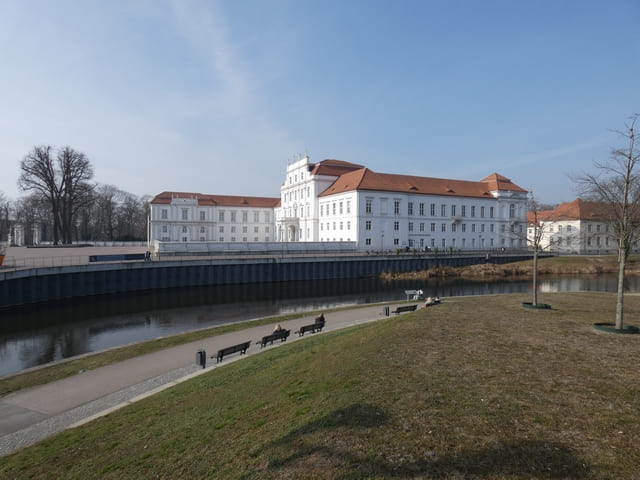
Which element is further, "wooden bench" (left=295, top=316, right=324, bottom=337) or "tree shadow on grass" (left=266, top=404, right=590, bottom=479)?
"wooden bench" (left=295, top=316, right=324, bottom=337)

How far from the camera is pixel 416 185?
6662cm

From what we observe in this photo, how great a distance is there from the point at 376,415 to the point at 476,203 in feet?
230

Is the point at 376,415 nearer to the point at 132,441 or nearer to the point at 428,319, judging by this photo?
the point at 132,441

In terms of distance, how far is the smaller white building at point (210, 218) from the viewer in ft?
266

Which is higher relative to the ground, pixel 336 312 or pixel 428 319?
pixel 428 319

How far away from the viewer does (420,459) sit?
4.78m

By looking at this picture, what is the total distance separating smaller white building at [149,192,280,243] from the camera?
8094cm

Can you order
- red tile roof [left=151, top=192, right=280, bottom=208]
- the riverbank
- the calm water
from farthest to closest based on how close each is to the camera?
red tile roof [left=151, top=192, right=280, bottom=208] → the riverbank → the calm water

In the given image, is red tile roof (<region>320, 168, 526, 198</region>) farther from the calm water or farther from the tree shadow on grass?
the tree shadow on grass

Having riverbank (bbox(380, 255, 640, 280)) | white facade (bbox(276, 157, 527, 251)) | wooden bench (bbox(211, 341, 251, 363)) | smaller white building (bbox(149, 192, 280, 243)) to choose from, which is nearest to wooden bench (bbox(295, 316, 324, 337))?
wooden bench (bbox(211, 341, 251, 363))

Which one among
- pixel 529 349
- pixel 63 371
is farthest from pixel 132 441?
pixel 529 349

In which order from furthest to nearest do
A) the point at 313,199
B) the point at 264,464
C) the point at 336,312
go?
the point at 313,199 → the point at 336,312 → the point at 264,464

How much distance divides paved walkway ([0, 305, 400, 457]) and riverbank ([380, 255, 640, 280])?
120 ft

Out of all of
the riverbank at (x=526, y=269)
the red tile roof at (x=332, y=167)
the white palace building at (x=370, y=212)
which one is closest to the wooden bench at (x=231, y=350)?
the white palace building at (x=370, y=212)
